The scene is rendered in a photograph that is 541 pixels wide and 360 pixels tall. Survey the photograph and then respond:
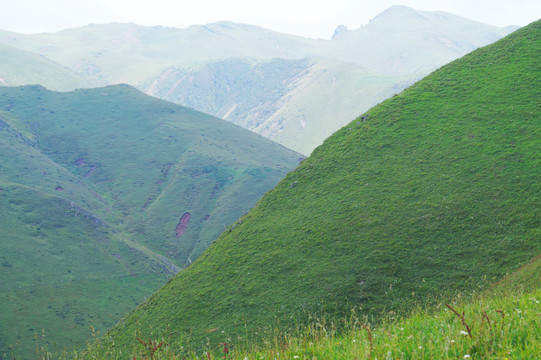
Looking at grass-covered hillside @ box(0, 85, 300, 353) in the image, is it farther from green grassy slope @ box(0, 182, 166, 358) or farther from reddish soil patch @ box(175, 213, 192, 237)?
reddish soil patch @ box(175, 213, 192, 237)

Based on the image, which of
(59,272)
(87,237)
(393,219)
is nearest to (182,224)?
(87,237)

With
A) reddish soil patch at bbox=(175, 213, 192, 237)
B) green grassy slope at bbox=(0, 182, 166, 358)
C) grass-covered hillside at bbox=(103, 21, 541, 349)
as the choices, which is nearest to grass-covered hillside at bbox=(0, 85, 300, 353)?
green grassy slope at bbox=(0, 182, 166, 358)

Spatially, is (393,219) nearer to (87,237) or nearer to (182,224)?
(87,237)

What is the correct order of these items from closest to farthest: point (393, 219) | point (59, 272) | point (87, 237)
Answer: point (393, 219) < point (59, 272) < point (87, 237)

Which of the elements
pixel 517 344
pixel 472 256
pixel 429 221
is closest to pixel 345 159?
pixel 429 221

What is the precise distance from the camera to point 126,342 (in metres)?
38.2

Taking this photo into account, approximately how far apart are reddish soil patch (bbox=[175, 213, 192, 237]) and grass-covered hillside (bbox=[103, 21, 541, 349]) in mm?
118649

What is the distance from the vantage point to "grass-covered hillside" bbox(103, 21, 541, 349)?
89.6 ft

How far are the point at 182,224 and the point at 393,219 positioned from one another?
142650mm

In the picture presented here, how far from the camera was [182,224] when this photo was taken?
168 m

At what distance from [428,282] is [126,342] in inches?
1082

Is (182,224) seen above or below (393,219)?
below

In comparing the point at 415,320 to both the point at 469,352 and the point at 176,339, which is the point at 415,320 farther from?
the point at 176,339

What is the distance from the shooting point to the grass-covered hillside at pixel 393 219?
2731 centimetres
